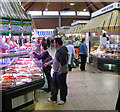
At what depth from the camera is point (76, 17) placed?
30.4 meters

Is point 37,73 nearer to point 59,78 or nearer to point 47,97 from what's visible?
point 59,78

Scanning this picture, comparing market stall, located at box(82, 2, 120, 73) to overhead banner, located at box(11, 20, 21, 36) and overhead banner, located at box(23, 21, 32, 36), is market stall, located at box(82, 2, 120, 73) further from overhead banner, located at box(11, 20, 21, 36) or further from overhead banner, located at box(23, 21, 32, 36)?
overhead banner, located at box(11, 20, 21, 36)

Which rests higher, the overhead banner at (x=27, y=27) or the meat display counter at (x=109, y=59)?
the overhead banner at (x=27, y=27)

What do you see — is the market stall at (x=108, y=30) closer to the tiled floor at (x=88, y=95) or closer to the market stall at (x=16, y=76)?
the tiled floor at (x=88, y=95)

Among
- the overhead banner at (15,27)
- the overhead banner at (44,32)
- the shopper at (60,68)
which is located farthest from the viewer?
the overhead banner at (44,32)

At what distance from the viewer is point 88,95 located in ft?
19.2

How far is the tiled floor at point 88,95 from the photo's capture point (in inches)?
194

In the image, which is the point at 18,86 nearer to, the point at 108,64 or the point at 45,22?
the point at 108,64

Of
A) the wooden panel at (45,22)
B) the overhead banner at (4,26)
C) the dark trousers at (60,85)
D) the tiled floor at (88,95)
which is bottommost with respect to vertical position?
the tiled floor at (88,95)

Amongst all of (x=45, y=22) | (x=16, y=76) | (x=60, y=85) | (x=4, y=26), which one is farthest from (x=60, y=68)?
(x=45, y=22)

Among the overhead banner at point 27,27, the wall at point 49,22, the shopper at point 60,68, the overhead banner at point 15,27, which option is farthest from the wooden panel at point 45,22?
the shopper at point 60,68

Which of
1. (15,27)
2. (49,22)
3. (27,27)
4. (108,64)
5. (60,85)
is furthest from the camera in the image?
(49,22)

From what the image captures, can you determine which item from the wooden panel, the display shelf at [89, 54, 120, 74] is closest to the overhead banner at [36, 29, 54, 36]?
the wooden panel

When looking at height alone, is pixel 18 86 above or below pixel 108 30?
below
